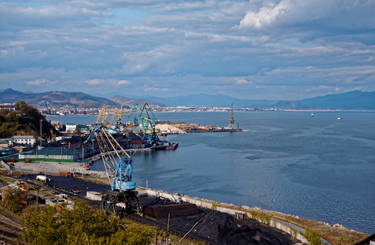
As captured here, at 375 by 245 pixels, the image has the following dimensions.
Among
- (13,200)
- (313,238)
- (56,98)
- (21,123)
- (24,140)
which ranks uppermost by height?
(56,98)

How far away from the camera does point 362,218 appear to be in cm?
1381

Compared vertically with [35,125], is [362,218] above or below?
below

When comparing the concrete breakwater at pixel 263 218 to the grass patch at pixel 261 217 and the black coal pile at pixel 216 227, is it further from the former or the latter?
the black coal pile at pixel 216 227

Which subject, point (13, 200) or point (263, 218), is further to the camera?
point (13, 200)

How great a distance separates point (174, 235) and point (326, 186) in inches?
435

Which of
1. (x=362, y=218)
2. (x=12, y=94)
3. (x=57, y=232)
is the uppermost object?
(x=12, y=94)

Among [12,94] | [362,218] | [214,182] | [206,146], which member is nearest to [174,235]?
[362,218]

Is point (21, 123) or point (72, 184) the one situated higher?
point (21, 123)

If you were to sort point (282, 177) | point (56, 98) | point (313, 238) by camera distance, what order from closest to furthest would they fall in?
1. point (313, 238)
2. point (282, 177)
3. point (56, 98)

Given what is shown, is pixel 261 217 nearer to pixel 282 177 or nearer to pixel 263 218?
pixel 263 218

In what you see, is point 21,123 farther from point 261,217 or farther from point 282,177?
point 261,217

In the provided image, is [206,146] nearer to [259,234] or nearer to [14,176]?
[14,176]

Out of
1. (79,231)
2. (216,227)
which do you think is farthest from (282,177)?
(79,231)

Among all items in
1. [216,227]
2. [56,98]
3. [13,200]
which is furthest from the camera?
[56,98]
